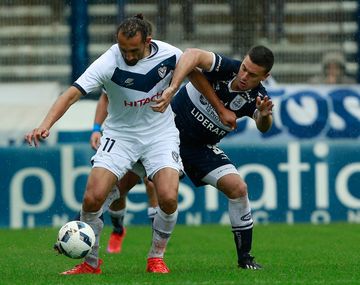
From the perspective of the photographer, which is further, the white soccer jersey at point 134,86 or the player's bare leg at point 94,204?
the white soccer jersey at point 134,86

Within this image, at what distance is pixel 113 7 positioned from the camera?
16.4 meters

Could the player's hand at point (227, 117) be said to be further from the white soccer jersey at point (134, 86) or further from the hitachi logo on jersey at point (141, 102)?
the hitachi logo on jersey at point (141, 102)

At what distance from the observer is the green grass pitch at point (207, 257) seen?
9117 millimetres

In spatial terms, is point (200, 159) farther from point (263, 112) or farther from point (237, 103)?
point (263, 112)

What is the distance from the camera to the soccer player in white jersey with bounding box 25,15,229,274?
929cm

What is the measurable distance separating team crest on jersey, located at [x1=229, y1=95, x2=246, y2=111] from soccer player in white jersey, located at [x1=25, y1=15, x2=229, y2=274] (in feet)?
1.94

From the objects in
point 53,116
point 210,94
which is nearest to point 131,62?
point 53,116

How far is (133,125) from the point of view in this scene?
970 centimetres

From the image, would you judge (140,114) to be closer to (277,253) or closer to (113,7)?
(277,253)

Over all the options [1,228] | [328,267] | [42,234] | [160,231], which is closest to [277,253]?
[328,267]

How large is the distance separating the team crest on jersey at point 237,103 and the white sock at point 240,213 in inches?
30.6

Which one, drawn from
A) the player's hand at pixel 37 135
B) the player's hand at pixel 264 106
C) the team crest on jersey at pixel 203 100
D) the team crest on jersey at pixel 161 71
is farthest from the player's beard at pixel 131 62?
the team crest on jersey at pixel 203 100

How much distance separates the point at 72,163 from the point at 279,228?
9.72ft

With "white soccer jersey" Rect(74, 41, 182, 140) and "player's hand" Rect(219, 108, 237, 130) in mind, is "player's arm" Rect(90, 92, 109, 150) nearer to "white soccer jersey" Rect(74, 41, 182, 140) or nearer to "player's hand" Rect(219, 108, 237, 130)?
"white soccer jersey" Rect(74, 41, 182, 140)
